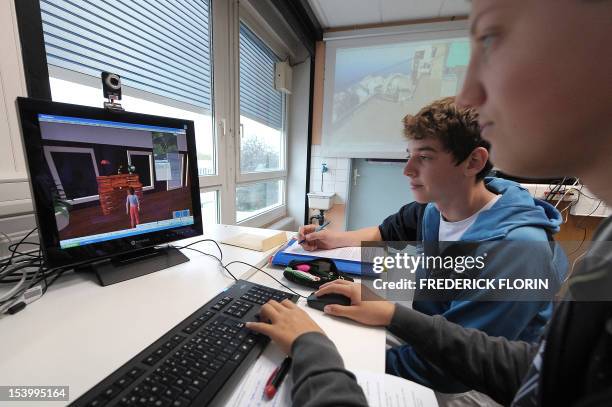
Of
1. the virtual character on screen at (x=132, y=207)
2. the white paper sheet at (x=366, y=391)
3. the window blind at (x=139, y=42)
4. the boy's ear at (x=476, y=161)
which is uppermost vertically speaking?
the window blind at (x=139, y=42)

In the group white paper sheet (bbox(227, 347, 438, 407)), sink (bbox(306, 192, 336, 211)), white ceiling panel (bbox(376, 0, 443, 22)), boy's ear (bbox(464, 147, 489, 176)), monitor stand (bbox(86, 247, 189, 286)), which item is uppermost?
white ceiling panel (bbox(376, 0, 443, 22))

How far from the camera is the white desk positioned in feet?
1.26

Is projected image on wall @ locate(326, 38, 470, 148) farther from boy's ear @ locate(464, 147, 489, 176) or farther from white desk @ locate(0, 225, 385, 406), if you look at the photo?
white desk @ locate(0, 225, 385, 406)

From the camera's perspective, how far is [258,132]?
2459 mm

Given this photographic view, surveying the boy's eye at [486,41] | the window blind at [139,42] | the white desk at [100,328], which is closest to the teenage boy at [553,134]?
the boy's eye at [486,41]

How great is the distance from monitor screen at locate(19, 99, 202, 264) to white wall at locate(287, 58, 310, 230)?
2277 mm

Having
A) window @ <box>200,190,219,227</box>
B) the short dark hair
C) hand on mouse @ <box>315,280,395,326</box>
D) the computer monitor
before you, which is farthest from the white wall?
hand on mouse @ <box>315,280,395,326</box>

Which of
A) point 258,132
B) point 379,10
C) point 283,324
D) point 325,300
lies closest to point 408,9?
point 379,10

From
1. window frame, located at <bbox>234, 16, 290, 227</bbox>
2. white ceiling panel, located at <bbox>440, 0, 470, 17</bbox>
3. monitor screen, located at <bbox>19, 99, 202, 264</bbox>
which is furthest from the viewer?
white ceiling panel, located at <bbox>440, 0, 470, 17</bbox>

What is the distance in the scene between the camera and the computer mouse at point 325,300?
606 mm

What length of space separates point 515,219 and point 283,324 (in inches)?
28.1

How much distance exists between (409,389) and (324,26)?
3.28 meters

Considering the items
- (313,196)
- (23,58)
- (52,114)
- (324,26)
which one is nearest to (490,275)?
(52,114)

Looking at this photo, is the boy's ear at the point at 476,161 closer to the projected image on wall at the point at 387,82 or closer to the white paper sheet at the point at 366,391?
the white paper sheet at the point at 366,391
